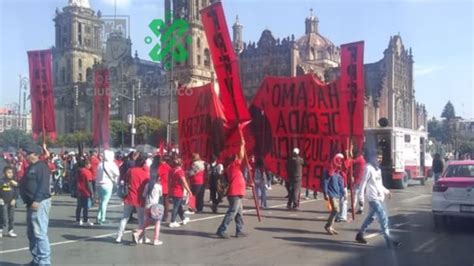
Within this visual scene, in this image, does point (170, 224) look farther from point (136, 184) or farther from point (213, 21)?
point (213, 21)

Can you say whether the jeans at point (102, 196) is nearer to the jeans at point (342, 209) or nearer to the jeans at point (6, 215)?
the jeans at point (6, 215)

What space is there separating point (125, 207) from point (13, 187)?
2.32 metres

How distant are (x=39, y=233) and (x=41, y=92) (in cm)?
894

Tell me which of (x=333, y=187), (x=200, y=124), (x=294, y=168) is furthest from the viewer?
(x=294, y=168)

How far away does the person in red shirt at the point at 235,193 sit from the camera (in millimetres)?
10305

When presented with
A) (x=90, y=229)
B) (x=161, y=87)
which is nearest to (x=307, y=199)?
(x=90, y=229)

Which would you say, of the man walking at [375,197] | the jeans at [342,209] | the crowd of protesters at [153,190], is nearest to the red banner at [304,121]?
the crowd of protesters at [153,190]

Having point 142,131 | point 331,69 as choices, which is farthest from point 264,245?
point 331,69

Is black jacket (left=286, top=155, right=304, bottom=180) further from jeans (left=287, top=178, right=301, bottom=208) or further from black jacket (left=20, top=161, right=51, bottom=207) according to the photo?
black jacket (left=20, top=161, right=51, bottom=207)

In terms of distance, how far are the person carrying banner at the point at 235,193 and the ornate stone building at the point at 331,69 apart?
61.6 meters

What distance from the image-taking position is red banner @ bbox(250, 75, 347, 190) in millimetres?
12734

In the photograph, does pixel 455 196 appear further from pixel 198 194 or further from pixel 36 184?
pixel 36 184

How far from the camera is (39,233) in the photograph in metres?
7.55

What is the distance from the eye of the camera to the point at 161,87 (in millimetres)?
80688
